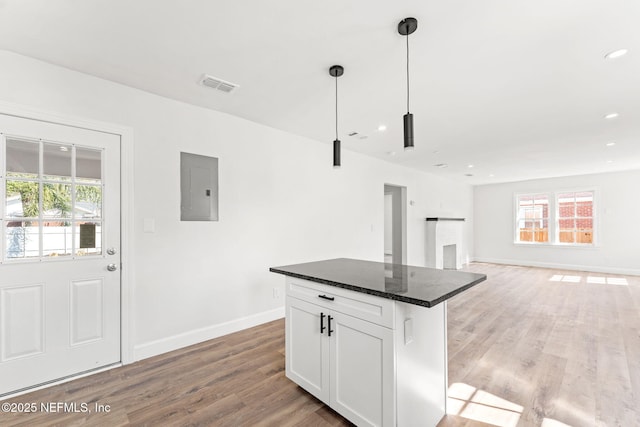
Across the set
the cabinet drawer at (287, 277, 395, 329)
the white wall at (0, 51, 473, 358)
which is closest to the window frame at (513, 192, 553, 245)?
the white wall at (0, 51, 473, 358)

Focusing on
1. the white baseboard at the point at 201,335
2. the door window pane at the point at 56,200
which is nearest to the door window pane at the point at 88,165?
the door window pane at the point at 56,200

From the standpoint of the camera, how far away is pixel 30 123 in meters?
2.27

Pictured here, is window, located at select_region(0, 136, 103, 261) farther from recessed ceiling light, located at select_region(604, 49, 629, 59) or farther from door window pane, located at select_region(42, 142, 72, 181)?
recessed ceiling light, located at select_region(604, 49, 629, 59)

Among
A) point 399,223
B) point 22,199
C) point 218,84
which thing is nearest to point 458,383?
point 218,84

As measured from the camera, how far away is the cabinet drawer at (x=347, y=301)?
1610 mm

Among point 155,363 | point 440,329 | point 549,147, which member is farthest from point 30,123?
point 549,147

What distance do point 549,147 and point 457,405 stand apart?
182 inches

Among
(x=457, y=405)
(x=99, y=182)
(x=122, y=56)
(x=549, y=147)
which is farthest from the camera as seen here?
(x=549, y=147)

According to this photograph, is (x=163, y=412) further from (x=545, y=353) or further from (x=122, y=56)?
(x=545, y=353)

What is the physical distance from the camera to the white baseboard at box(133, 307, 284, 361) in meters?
2.77

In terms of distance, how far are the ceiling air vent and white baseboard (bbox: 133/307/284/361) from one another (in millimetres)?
2462

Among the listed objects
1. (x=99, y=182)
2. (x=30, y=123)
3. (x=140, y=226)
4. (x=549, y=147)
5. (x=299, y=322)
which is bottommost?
(x=299, y=322)

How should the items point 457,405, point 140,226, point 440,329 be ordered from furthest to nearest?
point 140,226 < point 457,405 < point 440,329

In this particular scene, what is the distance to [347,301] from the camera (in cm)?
182
